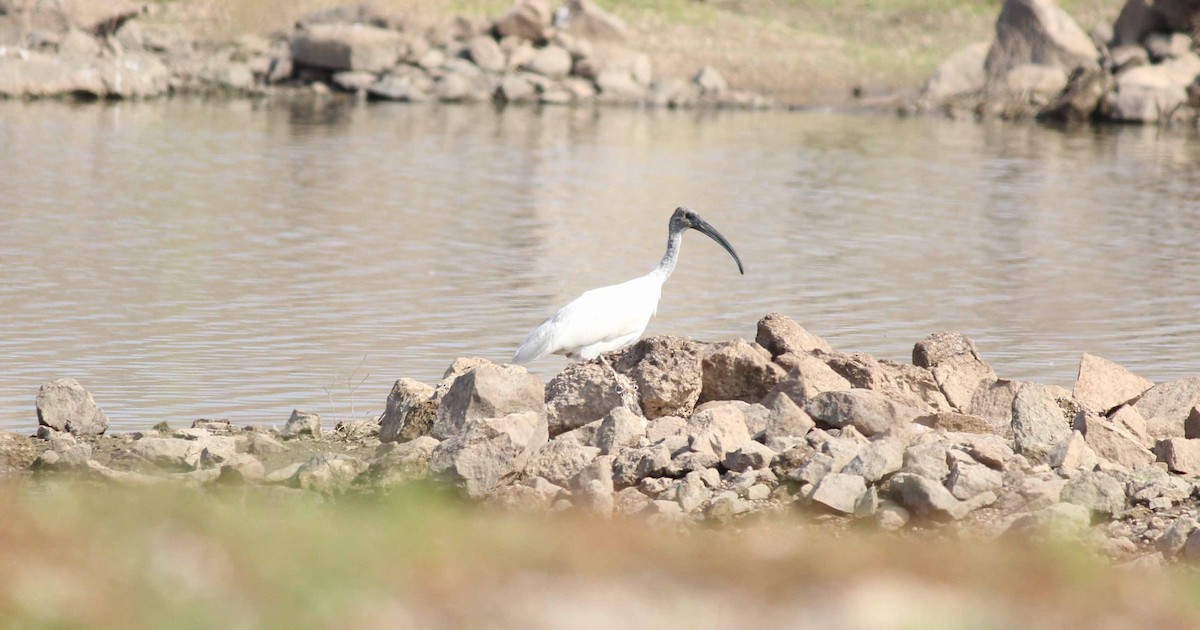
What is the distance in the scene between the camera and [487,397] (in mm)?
8414

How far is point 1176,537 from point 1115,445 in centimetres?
123

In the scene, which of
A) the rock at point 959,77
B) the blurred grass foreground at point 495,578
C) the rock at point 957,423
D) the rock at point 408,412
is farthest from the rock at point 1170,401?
the rock at point 959,77

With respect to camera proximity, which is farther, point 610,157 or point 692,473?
point 610,157

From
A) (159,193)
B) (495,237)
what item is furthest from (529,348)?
(159,193)

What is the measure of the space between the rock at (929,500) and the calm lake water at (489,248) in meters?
3.75

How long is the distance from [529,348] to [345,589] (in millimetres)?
6148

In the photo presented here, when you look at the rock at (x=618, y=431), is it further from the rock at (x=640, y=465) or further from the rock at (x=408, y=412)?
the rock at (x=408, y=412)

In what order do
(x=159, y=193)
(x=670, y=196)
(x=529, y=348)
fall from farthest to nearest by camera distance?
(x=670, y=196) → (x=159, y=193) → (x=529, y=348)

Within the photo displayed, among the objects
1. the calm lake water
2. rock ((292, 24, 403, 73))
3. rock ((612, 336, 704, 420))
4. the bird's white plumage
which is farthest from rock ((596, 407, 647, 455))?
rock ((292, 24, 403, 73))

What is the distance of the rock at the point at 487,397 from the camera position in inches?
331

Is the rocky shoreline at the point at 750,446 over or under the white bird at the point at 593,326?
under

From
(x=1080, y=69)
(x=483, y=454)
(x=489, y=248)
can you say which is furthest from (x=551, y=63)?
(x=483, y=454)

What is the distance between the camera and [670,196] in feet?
80.9

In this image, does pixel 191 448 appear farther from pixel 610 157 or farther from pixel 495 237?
pixel 610 157
